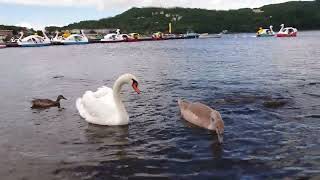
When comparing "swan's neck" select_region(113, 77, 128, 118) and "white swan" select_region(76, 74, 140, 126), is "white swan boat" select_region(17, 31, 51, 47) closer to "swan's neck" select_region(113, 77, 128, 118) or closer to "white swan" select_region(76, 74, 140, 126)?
"white swan" select_region(76, 74, 140, 126)

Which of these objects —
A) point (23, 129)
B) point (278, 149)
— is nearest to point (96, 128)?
point (23, 129)

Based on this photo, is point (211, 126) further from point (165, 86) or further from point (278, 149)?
point (165, 86)

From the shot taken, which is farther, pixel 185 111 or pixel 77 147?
pixel 185 111

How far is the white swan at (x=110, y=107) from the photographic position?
→ 1620 cm

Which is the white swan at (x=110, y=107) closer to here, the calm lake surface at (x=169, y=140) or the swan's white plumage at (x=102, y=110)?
the swan's white plumage at (x=102, y=110)

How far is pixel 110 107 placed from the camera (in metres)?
16.6

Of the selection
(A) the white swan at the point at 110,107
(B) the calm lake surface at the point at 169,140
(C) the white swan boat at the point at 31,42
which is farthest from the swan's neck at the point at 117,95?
(C) the white swan boat at the point at 31,42

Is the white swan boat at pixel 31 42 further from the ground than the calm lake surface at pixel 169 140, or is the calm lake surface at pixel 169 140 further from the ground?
the calm lake surface at pixel 169 140

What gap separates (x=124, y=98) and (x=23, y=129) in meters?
6.59

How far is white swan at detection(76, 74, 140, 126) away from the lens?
53.2 feet

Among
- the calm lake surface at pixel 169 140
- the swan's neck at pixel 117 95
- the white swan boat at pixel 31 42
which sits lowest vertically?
the white swan boat at pixel 31 42

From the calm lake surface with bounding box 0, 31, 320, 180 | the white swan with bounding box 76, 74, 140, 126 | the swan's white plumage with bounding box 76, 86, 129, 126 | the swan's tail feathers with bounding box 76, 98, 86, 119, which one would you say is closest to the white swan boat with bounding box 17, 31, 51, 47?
the calm lake surface with bounding box 0, 31, 320, 180

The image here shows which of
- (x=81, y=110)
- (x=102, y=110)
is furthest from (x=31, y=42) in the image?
(x=102, y=110)

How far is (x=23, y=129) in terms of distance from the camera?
16094 millimetres
